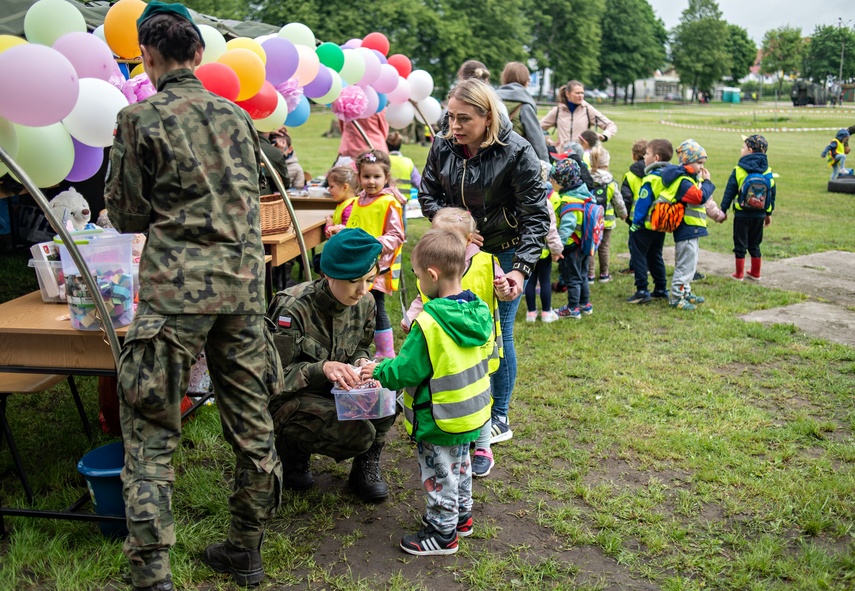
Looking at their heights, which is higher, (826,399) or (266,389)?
(266,389)

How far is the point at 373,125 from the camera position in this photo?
801 centimetres

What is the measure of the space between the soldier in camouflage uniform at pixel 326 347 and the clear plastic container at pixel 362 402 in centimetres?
11

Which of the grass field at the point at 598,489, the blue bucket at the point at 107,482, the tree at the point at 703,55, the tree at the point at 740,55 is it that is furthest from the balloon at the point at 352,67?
the tree at the point at 740,55

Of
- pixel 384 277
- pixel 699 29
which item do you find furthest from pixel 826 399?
pixel 699 29

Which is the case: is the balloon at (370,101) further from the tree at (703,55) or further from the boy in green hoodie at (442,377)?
the tree at (703,55)

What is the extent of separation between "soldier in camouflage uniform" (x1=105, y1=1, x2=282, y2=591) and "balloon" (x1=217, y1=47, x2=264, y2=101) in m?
1.79

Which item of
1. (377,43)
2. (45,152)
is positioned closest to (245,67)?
(45,152)

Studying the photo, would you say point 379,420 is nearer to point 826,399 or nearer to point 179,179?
point 179,179

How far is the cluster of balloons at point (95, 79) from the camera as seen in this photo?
9.60 feet

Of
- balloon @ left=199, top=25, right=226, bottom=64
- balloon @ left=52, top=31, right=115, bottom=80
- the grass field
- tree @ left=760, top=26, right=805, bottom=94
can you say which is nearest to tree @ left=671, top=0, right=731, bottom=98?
tree @ left=760, top=26, right=805, bottom=94

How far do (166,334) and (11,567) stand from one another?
1348 mm

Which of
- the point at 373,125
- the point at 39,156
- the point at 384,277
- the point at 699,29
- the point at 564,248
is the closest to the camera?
the point at 39,156

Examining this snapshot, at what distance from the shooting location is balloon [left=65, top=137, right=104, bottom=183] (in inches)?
150

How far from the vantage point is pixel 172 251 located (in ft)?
8.27
